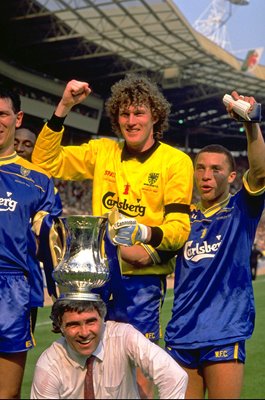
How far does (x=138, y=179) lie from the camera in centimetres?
296

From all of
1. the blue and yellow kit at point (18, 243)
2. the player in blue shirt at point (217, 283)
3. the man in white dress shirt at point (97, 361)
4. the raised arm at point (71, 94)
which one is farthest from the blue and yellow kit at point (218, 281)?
the raised arm at point (71, 94)

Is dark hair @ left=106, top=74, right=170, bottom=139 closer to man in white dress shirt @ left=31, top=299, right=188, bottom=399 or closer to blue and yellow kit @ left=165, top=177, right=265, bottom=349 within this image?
blue and yellow kit @ left=165, top=177, right=265, bottom=349

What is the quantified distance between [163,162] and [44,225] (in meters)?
0.62

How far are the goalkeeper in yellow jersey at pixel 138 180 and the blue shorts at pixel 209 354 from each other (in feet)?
0.49

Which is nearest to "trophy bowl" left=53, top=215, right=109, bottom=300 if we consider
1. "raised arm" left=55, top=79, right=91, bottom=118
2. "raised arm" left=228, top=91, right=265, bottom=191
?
"raised arm" left=55, top=79, right=91, bottom=118

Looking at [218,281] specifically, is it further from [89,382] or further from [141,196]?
[89,382]

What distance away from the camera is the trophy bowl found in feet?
7.88

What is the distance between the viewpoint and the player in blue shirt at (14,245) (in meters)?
2.80

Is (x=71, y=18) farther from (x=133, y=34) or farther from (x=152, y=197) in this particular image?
Answer: (x=152, y=197)

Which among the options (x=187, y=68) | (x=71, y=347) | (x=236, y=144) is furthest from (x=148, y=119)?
(x=236, y=144)

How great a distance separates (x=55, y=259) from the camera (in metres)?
2.62

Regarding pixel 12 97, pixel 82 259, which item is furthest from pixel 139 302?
pixel 12 97

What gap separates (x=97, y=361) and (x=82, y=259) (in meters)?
0.43

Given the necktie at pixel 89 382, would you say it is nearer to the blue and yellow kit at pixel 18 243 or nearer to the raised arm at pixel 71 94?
the blue and yellow kit at pixel 18 243
